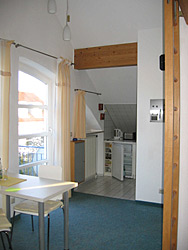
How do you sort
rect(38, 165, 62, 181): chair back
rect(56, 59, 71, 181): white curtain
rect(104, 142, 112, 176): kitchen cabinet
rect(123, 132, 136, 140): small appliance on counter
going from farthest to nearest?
A: rect(123, 132, 136, 140): small appliance on counter < rect(104, 142, 112, 176): kitchen cabinet < rect(56, 59, 71, 181): white curtain < rect(38, 165, 62, 181): chair back

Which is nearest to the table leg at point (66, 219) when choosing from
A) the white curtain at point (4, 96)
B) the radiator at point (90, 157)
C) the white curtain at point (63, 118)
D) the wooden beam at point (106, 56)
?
the white curtain at point (4, 96)

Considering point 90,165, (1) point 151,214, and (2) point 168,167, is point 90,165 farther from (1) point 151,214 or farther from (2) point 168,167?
(2) point 168,167

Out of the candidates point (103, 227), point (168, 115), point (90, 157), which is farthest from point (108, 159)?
point (168, 115)

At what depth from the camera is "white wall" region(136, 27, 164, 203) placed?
12.9ft

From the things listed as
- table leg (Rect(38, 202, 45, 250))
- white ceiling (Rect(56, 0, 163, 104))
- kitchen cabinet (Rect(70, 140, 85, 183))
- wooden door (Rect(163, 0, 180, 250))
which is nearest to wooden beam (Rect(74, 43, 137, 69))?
white ceiling (Rect(56, 0, 163, 104))

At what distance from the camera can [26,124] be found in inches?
148

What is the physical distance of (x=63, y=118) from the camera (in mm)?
4188

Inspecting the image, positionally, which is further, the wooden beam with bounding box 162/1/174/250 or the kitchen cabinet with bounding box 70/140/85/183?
the kitchen cabinet with bounding box 70/140/85/183

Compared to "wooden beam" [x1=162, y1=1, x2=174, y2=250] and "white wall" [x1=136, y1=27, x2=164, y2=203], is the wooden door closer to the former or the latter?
"wooden beam" [x1=162, y1=1, x2=174, y2=250]

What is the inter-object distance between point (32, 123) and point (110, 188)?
2.15m

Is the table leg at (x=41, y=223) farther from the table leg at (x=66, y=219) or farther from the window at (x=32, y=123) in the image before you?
the window at (x=32, y=123)

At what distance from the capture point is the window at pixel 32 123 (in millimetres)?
3668

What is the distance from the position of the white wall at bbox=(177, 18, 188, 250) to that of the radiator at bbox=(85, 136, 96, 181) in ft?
11.8

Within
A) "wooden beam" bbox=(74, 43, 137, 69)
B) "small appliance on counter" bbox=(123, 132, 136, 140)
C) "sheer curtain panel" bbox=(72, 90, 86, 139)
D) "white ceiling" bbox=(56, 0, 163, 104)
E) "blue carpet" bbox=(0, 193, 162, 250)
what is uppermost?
"white ceiling" bbox=(56, 0, 163, 104)
